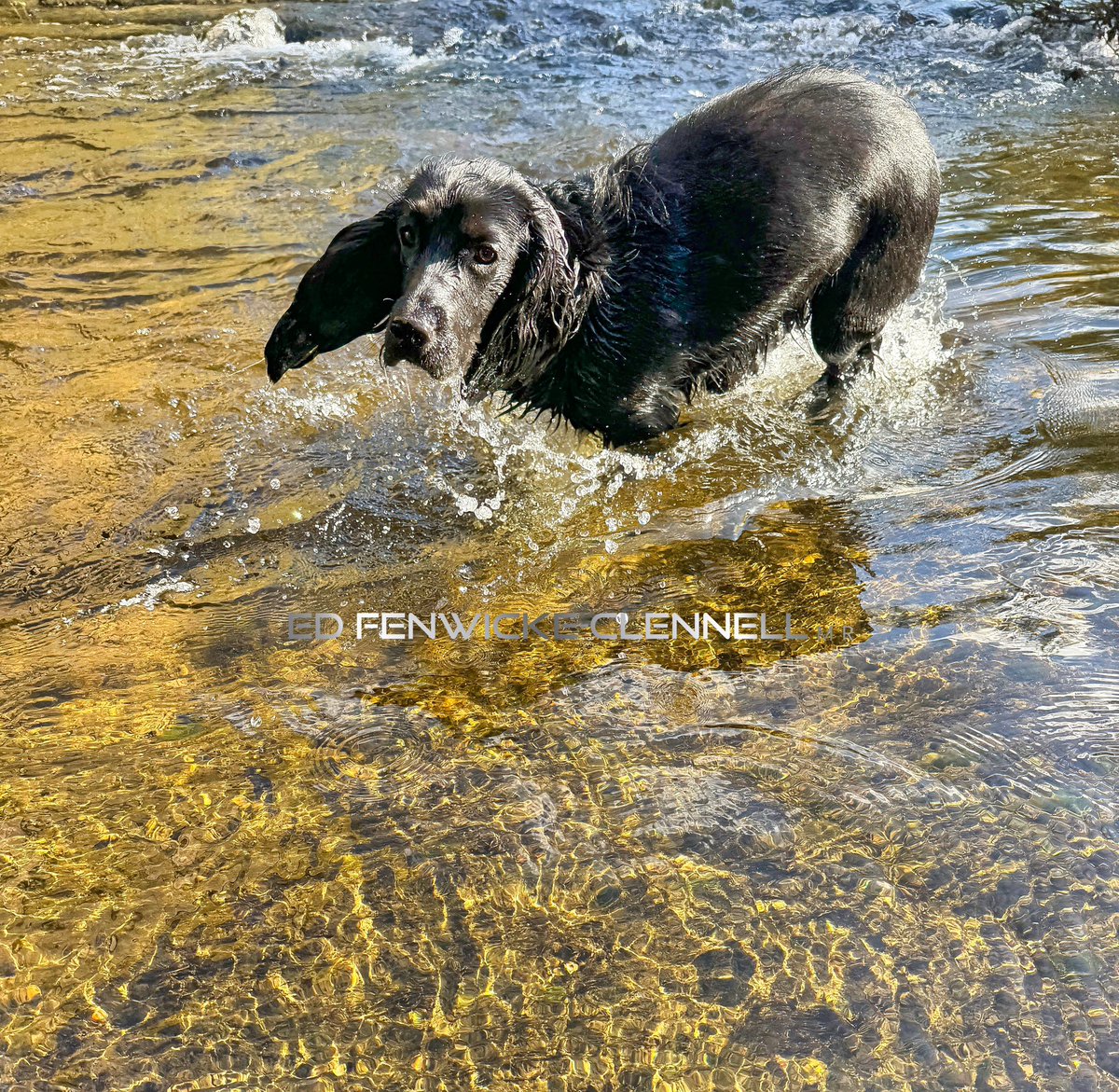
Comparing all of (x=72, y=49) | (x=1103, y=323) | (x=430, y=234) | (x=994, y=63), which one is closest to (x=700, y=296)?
(x=430, y=234)

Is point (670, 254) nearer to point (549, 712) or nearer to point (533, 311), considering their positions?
point (533, 311)

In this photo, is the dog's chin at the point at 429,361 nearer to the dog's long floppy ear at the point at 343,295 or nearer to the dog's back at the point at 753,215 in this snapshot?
the dog's long floppy ear at the point at 343,295

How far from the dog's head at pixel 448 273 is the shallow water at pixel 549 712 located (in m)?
0.60

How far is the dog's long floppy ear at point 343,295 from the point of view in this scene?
4.12 metres

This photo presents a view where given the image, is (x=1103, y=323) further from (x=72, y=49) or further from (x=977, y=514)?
(x=72, y=49)

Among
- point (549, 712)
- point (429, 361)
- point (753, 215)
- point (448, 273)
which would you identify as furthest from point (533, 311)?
point (549, 712)

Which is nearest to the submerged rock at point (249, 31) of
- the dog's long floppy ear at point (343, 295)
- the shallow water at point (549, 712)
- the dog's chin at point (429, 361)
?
the shallow water at point (549, 712)

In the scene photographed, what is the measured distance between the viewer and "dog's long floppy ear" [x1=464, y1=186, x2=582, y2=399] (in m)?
3.96

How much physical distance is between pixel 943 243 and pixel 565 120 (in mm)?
3517

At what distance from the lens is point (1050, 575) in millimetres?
3391

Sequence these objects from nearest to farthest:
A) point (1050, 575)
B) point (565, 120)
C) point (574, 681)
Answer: point (574, 681)
point (1050, 575)
point (565, 120)

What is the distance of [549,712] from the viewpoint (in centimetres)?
302

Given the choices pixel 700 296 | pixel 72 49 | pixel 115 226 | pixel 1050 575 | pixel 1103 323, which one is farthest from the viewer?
pixel 72 49

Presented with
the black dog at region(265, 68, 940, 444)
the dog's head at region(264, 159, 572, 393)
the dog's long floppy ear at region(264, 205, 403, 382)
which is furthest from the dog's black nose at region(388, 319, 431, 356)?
the dog's long floppy ear at region(264, 205, 403, 382)
